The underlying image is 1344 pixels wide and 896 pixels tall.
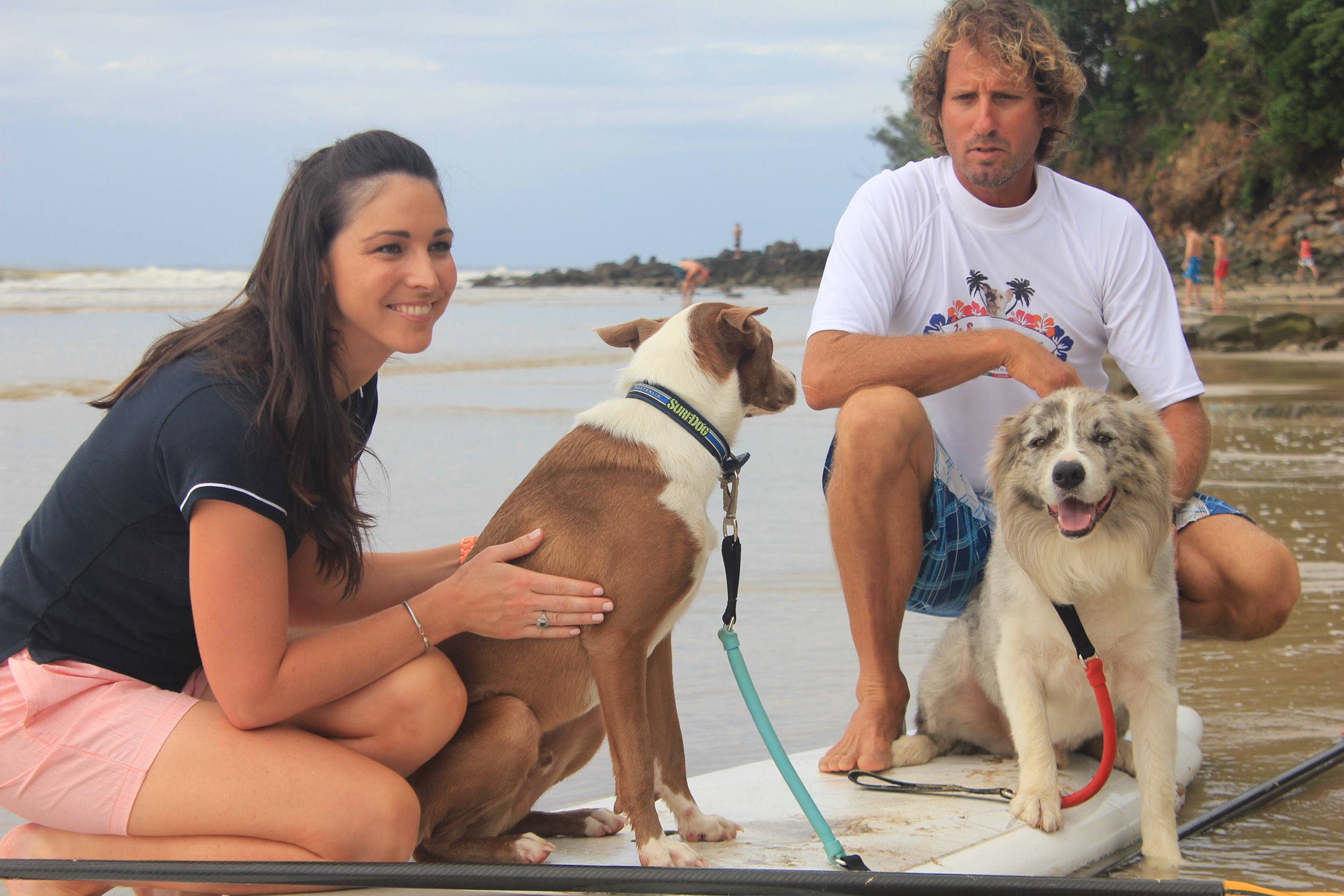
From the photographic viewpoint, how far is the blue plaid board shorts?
3.93 m

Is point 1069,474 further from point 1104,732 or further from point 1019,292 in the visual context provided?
point 1019,292

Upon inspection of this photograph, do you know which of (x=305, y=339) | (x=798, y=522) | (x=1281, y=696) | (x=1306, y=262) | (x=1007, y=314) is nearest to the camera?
(x=305, y=339)

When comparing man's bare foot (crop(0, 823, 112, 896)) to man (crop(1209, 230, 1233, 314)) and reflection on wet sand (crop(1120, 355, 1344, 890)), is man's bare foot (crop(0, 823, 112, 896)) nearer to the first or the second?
reflection on wet sand (crop(1120, 355, 1344, 890))

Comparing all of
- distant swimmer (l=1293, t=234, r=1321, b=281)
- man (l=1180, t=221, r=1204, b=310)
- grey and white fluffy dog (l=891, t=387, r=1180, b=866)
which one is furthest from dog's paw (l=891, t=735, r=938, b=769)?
distant swimmer (l=1293, t=234, r=1321, b=281)

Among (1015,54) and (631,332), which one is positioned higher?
(1015,54)

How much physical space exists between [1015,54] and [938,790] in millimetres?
2475

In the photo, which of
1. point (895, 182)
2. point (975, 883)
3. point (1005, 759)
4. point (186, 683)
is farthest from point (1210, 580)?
point (186, 683)

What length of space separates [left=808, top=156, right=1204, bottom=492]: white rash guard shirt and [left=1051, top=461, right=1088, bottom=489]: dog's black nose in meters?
0.92

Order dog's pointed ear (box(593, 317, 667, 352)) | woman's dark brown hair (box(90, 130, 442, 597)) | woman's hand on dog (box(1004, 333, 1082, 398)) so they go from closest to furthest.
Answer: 1. woman's dark brown hair (box(90, 130, 442, 597))
2. dog's pointed ear (box(593, 317, 667, 352))
3. woman's hand on dog (box(1004, 333, 1082, 398))

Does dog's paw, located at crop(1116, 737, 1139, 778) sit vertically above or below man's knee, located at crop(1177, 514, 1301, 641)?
below

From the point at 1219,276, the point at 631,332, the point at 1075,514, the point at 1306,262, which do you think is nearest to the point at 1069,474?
the point at 1075,514

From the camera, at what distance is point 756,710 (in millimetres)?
2980

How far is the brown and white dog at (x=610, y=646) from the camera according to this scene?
2.79m

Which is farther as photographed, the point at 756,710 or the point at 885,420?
the point at 885,420
